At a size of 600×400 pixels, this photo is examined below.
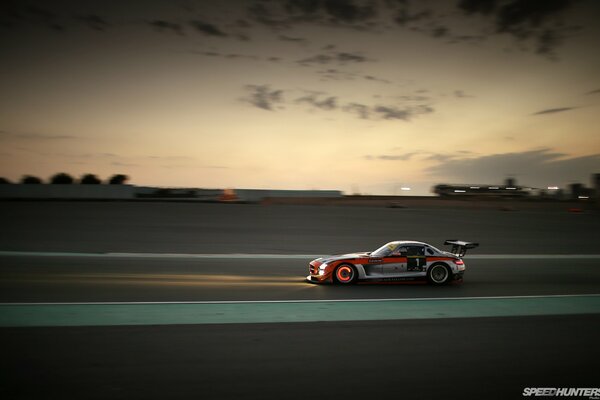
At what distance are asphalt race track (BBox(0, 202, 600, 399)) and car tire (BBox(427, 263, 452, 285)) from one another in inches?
12.4

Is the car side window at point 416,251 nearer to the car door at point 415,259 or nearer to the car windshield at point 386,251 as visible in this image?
the car door at point 415,259

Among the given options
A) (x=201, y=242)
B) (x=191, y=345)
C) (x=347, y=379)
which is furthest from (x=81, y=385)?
(x=201, y=242)

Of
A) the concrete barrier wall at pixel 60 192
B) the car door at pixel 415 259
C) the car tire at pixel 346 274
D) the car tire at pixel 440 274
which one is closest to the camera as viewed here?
the car tire at pixel 346 274

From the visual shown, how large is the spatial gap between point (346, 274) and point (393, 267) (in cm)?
112

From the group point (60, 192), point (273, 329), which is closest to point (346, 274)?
point (273, 329)

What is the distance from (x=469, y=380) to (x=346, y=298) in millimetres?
4271

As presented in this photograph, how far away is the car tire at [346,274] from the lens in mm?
10680

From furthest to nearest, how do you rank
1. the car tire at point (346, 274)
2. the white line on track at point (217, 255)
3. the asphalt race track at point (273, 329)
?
the white line on track at point (217, 255)
the car tire at point (346, 274)
the asphalt race track at point (273, 329)

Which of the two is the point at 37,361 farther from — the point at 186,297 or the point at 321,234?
the point at 321,234

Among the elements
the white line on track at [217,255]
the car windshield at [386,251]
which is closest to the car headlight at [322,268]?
the car windshield at [386,251]

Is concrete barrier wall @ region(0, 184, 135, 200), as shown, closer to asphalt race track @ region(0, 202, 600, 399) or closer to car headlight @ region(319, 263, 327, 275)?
asphalt race track @ region(0, 202, 600, 399)

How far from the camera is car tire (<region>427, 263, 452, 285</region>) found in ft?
35.9

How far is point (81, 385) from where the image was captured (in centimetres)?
476

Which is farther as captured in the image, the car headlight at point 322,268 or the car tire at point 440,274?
the car tire at point 440,274
